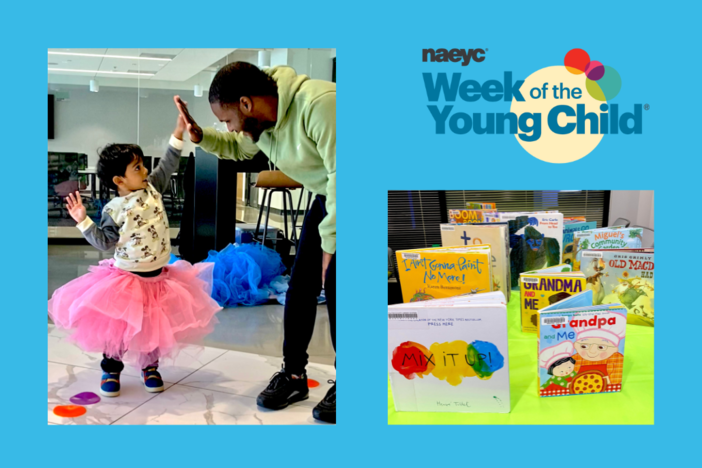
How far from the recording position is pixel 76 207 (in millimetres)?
1733

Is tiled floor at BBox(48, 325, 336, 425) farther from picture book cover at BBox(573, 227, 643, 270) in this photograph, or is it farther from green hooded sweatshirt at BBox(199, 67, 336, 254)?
picture book cover at BBox(573, 227, 643, 270)

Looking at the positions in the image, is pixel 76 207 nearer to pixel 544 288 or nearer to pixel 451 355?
pixel 451 355

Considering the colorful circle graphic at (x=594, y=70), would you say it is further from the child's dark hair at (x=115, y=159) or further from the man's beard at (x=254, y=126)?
the child's dark hair at (x=115, y=159)

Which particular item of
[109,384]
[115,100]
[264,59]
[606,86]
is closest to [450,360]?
[606,86]

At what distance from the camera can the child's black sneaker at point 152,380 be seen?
1.92m

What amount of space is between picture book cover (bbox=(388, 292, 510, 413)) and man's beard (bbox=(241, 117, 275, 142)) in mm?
629

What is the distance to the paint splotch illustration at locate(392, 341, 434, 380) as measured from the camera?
5.15 ft

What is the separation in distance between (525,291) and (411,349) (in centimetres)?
61

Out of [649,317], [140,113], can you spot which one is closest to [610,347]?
[649,317]

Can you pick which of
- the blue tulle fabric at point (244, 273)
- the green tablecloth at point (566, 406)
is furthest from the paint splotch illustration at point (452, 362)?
the blue tulle fabric at point (244, 273)

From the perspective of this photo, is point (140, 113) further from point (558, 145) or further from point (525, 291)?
point (525, 291)

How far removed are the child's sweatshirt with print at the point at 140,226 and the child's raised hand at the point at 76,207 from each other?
18 millimetres

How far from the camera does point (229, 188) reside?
1791mm

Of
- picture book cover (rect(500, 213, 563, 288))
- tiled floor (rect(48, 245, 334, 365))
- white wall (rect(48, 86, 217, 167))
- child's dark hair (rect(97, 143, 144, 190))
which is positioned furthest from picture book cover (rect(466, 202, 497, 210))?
child's dark hair (rect(97, 143, 144, 190))
